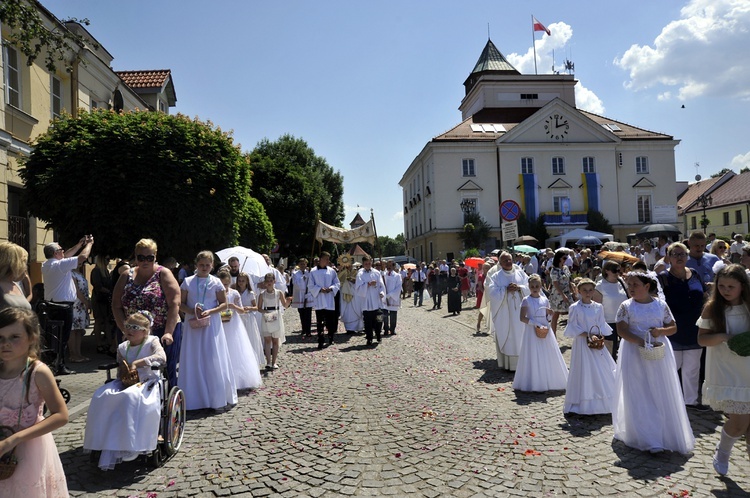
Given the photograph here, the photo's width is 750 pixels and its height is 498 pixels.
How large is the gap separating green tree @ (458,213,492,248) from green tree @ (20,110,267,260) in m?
37.1

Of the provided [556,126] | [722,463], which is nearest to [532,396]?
[722,463]

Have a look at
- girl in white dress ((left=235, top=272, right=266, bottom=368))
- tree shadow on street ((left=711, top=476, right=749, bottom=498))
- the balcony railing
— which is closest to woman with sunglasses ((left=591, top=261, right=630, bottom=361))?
tree shadow on street ((left=711, top=476, right=749, bottom=498))

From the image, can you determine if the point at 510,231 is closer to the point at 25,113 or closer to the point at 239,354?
the point at 239,354

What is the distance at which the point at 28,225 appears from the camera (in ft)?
50.1

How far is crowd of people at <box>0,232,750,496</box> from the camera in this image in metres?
3.32

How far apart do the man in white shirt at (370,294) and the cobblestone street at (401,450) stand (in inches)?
164

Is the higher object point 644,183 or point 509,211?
point 644,183

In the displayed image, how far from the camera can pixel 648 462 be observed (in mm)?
4902

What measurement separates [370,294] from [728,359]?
936 centimetres

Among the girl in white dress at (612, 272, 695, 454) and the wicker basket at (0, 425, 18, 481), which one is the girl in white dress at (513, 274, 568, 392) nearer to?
the girl in white dress at (612, 272, 695, 454)

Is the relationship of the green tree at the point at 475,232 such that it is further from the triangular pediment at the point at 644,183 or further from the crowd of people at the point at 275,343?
the crowd of people at the point at 275,343

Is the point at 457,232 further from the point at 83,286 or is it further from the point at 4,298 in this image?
the point at 4,298

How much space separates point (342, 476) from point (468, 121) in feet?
175

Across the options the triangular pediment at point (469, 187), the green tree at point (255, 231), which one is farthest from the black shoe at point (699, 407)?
the triangular pediment at point (469, 187)
